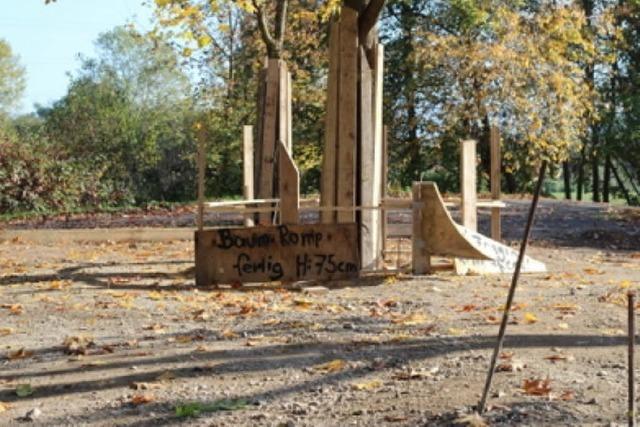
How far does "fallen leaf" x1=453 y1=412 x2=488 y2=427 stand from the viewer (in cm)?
457

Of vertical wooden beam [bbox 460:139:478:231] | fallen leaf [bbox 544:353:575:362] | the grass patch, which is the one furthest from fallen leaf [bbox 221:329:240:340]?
vertical wooden beam [bbox 460:139:478:231]

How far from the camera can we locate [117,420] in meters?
5.09

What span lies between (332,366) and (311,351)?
547 millimetres

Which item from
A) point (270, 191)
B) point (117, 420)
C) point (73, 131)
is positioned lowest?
point (117, 420)

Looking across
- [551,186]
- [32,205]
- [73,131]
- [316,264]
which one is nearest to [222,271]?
[316,264]

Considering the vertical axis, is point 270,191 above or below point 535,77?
below

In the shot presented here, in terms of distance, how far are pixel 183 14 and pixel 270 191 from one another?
288 cm

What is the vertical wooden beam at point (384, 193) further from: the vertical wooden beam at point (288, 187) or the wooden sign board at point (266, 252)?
the vertical wooden beam at point (288, 187)

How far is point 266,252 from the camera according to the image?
10.4 metres

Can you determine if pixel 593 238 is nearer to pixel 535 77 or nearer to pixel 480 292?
pixel 480 292

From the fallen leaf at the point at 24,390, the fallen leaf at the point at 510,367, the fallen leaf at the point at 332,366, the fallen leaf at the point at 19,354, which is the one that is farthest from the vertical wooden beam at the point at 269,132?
the fallen leaf at the point at 510,367

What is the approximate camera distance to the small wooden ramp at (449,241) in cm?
1039

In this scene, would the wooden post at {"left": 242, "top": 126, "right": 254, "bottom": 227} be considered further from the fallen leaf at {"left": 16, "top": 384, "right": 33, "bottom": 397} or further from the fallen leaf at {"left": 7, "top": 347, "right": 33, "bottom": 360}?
the fallen leaf at {"left": 16, "top": 384, "right": 33, "bottom": 397}

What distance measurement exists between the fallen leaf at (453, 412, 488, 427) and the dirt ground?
1 centimetres
